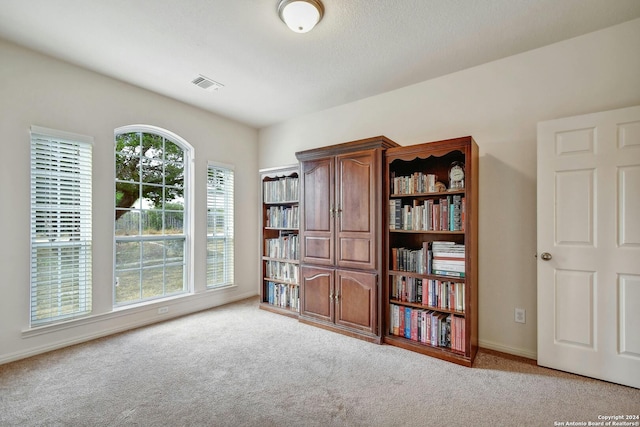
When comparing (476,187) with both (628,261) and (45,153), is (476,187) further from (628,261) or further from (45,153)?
(45,153)

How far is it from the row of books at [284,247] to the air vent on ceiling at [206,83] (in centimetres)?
202

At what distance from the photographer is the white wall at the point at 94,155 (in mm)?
2527

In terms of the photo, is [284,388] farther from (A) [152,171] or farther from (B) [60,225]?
(A) [152,171]

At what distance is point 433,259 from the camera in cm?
273

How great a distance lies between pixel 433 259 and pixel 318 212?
133 cm

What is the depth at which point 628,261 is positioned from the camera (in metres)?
2.12

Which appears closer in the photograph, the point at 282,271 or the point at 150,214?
the point at 150,214

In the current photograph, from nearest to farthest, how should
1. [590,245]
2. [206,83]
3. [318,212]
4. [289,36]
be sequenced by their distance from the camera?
[590,245], [289,36], [206,83], [318,212]

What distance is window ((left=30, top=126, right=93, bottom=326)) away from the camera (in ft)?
8.80

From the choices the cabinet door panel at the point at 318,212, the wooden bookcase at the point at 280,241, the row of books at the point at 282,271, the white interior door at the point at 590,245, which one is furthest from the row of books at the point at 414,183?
the row of books at the point at 282,271

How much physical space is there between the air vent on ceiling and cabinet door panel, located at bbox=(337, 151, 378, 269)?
1622 mm

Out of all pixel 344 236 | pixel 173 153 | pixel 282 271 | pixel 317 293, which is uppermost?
pixel 173 153

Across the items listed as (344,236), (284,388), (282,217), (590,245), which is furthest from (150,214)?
(590,245)

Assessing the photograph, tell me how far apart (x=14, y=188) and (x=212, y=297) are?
2.42m
